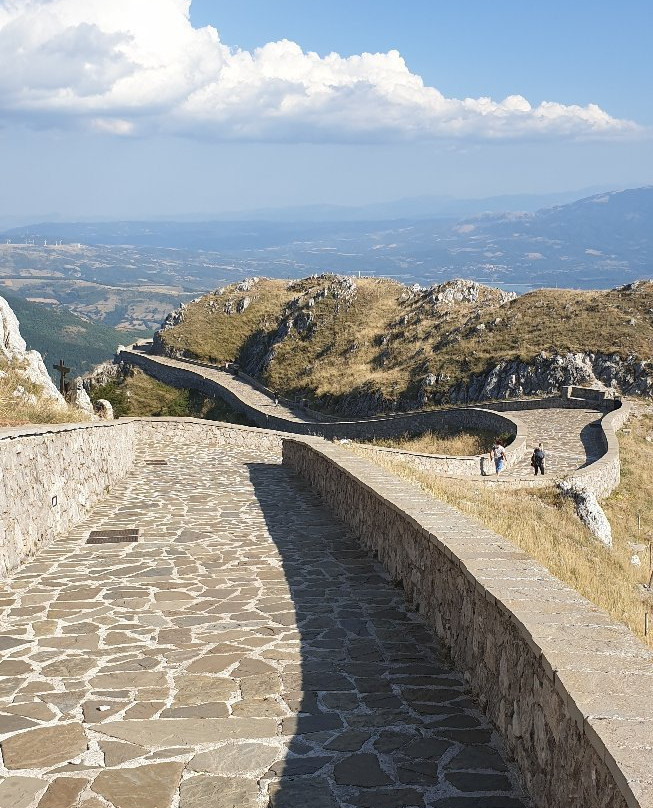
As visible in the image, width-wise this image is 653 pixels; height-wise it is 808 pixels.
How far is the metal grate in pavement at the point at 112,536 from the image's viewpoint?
11.3m

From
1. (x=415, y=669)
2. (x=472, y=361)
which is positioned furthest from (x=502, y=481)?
(x=472, y=361)

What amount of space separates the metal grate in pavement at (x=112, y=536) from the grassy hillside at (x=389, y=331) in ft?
129

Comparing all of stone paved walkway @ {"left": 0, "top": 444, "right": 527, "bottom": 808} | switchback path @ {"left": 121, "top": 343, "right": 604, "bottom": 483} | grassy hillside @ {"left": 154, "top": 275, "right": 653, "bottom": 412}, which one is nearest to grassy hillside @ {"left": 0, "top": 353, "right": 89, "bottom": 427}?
stone paved walkway @ {"left": 0, "top": 444, "right": 527, "bottom": 808}

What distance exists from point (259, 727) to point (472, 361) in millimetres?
49263

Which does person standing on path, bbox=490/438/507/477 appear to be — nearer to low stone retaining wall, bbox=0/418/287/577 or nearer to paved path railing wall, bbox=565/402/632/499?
paved path railing wall, bbox=565/402/632/499

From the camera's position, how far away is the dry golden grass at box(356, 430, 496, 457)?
34719mm

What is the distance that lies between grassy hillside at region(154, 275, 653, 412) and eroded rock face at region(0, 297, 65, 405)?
25.3 m

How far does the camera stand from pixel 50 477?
37.2 feet

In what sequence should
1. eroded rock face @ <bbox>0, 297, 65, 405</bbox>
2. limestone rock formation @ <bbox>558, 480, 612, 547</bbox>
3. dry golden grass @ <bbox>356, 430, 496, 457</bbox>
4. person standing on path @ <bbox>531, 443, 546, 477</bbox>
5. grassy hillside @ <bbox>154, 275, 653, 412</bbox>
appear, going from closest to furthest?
1. limestone rock formation @ <bbox>558, 480, 612, 547</bbox>
2. person standing on path @ <bbox>531, 443, 546, 477</bbox>
3. eroded rock face @ <bbox>0, 297, 65, 405</bbox>
4. dry golden grass @ <bbox>356, 430, 496, 457</bbox>
5. grassy hillside @ <bbox>154, 275, 653, 412</bbox>

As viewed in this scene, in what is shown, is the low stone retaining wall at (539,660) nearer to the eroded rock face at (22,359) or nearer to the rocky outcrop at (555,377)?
the eroded rock face at (22,359)

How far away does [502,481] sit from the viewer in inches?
944

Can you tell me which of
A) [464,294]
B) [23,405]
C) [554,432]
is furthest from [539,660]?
[464,294]

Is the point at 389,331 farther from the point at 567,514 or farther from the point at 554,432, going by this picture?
the point at 567,514

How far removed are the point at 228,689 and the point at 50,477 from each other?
20.9 ft
